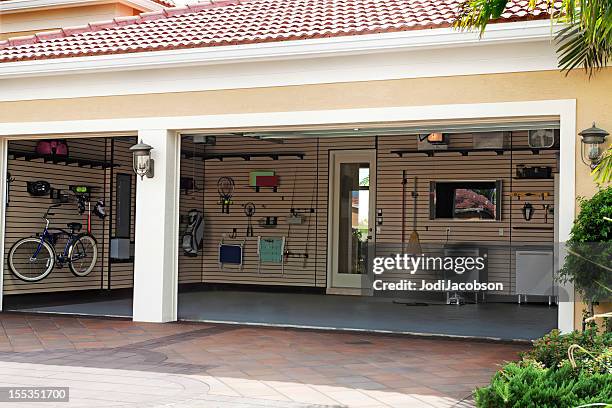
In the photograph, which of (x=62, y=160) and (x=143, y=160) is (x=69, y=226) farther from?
(x=143, y=160)

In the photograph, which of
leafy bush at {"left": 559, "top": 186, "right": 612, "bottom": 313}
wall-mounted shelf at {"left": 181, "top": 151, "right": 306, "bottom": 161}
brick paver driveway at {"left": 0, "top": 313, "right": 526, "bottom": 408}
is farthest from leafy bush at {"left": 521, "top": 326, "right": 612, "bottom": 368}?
wall-mounted shelf at {"left": 181, "top": 151, "right": 306, "bottom": 161}

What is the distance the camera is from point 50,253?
13.9m

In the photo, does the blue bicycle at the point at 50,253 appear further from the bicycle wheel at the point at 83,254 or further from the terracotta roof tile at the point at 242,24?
the terracotta roof tile at the point at 242,24

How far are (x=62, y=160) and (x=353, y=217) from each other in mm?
5390

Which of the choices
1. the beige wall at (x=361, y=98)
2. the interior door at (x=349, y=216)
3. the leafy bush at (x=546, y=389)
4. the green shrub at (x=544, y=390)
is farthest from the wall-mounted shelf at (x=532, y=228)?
the green shrub at (x=544, y=390)

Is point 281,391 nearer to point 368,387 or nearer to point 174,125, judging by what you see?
point 368,387

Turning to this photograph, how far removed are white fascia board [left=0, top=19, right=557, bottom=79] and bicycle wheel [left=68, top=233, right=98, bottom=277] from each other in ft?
12.8

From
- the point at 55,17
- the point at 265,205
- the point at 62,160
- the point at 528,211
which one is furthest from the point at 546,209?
the point at 55,17

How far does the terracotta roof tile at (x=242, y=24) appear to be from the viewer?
979cm

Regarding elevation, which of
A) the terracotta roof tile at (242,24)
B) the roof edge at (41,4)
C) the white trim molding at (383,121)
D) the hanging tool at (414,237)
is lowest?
the hanging tool at (414,237)

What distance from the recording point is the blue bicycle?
13281mm

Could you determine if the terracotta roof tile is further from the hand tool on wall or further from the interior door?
the hand tool on wall

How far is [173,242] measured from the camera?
10938mm

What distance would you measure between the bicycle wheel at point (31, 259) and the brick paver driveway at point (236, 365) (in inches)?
107
